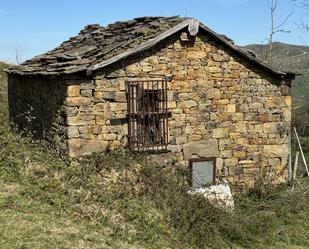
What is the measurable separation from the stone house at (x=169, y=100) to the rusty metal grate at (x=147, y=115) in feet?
0.07

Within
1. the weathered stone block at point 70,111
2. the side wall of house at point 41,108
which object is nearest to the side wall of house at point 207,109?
the weathered stone block at point 70,111

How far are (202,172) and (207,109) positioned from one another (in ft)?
4.78

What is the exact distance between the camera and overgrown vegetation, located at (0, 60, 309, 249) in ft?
22.0

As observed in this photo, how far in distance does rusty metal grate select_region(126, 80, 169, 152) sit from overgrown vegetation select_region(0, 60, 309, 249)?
0.34m

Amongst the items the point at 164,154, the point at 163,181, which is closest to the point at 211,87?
the point at 164,154

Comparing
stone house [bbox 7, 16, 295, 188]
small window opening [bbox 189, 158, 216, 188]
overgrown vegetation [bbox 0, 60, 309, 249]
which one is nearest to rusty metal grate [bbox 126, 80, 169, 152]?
stone house [bbox 7, 16, 295, 188]

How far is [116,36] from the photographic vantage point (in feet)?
35.2

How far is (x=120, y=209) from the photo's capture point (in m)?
7.77

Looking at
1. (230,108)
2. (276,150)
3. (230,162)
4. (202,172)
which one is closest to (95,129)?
Result: (202,172)

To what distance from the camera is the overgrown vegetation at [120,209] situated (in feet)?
22.0

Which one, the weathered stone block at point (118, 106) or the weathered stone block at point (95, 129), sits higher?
the weathered stone block at point (118, 106)

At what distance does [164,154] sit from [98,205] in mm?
2574

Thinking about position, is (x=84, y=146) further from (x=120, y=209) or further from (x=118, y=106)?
(x=120, y=209)

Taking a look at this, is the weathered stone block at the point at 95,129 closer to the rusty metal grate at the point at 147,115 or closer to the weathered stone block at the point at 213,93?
the rusty metal grate at the point at 147,115
